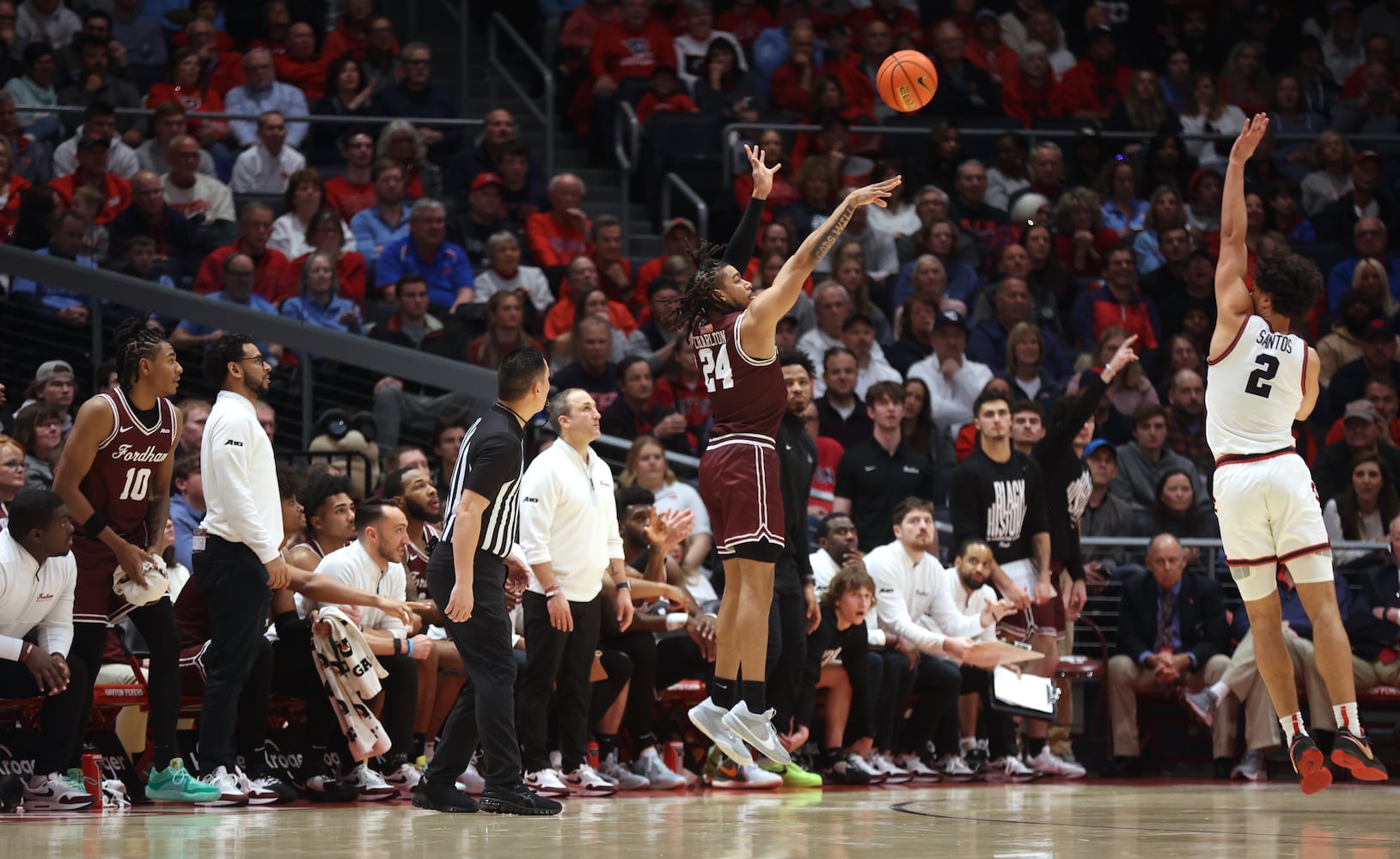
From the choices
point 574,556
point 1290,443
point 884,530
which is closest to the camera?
point 1290,443

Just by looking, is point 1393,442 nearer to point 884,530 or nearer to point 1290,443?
point 884,530

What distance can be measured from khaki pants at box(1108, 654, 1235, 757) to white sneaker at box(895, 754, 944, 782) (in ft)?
5.12

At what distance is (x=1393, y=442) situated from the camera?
44.5 feet

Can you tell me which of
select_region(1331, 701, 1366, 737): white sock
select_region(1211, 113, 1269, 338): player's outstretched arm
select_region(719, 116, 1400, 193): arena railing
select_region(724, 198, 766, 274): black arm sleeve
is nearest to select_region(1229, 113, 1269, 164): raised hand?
select_region(1211, 113, 1269, 338): player's outstretched arm

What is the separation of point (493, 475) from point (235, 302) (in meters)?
5.62

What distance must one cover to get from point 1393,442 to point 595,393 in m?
6.45

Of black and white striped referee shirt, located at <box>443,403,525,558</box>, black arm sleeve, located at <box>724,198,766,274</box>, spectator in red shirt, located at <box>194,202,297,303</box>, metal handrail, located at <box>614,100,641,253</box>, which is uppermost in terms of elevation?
metal handrail, located at <box>614,100,641,253</box>

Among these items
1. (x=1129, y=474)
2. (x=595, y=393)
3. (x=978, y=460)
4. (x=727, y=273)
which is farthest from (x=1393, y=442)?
(x=727, y=273)

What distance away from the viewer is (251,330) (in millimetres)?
10508

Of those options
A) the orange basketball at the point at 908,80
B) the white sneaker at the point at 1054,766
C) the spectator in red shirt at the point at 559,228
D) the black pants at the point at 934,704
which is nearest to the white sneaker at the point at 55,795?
the black pants at the point at 934,704

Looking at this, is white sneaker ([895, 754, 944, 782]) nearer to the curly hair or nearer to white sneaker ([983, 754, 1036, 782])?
white sneaker ([983, 754, 1036, 782])

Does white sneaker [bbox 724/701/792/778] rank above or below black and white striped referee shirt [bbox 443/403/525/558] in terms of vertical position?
below

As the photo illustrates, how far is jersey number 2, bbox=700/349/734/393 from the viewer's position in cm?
767

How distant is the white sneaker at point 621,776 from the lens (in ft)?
29.7
